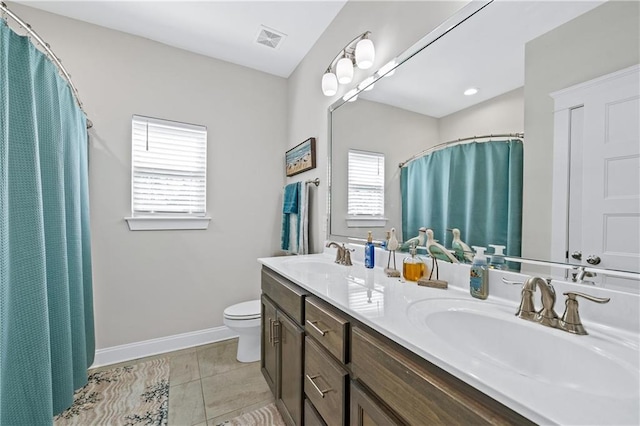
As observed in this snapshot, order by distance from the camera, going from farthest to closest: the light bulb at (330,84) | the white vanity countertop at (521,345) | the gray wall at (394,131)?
the light bulb at (330,84) → the gray wall at (394,131) → the white vanity countertop at (521,345)

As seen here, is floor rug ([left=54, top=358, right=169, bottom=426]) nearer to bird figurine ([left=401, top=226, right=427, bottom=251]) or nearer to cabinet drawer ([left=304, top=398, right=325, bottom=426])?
cabinet drawer ([left=304, top=398, right=325, bottom=426])

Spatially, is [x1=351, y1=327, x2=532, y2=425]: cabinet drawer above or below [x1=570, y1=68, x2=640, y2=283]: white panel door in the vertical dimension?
below

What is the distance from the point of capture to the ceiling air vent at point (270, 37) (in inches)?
80.4

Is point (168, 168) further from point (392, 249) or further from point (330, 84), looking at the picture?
point (392, 249)

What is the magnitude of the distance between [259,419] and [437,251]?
1363 mm

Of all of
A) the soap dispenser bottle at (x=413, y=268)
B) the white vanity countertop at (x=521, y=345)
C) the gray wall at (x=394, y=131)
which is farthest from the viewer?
the soap dispenser bottle at (x=413, y=268)

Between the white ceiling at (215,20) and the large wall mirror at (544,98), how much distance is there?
3.41ft

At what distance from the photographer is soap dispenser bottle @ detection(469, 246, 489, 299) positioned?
2.98 feet

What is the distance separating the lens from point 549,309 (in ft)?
2.26

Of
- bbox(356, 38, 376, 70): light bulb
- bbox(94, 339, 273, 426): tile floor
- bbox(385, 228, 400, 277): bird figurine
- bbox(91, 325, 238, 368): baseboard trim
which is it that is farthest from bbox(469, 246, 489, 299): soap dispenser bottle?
bbox(91, 325, 238, 368): baseboard trim

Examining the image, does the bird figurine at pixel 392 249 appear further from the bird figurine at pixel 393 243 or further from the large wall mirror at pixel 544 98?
→ the large wall mirror at pixel 544 98

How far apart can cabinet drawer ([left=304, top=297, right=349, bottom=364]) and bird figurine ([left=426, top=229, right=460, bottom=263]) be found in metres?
0.55

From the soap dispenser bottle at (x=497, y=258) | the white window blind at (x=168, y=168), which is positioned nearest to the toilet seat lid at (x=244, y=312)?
the white window blind at (x=168, y=168)

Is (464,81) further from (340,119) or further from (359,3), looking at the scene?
(359,3)
